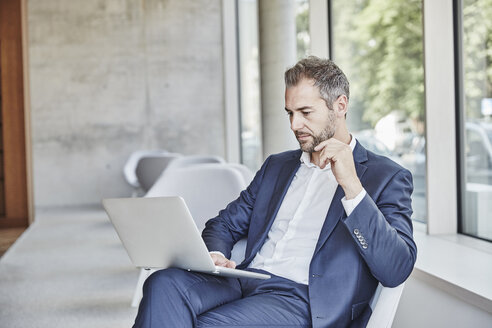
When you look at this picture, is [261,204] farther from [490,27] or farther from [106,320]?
[106,320]

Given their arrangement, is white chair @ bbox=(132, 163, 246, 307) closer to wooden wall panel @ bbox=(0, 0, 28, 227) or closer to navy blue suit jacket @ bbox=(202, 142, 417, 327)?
navy blue suit jacket @ bbox=(202, 142, 417, 327)

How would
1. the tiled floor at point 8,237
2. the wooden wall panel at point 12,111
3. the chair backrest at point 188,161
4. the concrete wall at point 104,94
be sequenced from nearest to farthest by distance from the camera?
the chair backrest at point 188,161, the tiled floor at point 8,237, the wooden wall panel at point 12,111, the concrete wall at point 104,94

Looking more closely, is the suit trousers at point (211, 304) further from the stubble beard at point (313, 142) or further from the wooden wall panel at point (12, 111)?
the wooden wall panel at point (12, 111)

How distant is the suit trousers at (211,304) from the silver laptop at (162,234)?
7 cm

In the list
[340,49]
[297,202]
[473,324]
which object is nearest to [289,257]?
[297,202]

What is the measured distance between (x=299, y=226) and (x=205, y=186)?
164 centimetres

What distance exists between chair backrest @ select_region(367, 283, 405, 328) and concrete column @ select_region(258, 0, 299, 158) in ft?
12.0

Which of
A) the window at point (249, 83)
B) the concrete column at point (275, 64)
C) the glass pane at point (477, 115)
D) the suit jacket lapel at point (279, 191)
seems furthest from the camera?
the window at point (249, 83)

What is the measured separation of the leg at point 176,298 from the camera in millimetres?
1796

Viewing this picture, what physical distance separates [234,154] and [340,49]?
4.62 meters

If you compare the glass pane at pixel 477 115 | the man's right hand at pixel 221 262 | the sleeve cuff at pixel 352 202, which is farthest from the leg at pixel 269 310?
the glass pane at pixel 477 115

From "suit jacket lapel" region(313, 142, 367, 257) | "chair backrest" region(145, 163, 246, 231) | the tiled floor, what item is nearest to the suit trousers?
"suit jacket lapel" region(313, 142, 367, 257)

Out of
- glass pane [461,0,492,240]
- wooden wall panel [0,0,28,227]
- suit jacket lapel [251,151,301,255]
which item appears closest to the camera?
suit jacket lapel [251,151,301,255]

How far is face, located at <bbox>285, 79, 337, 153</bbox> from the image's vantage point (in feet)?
6.74
